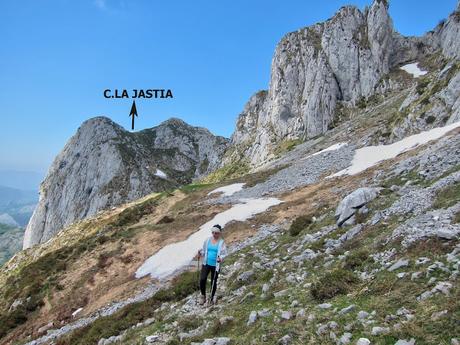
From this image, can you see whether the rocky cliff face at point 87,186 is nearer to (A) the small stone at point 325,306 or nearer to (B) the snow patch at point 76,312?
(B) the snow patch at point 76,312

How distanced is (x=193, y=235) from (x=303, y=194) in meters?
11.0

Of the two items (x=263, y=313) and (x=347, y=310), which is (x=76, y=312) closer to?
(x=263, y=313)

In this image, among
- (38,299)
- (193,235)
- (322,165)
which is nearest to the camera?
(38,299)

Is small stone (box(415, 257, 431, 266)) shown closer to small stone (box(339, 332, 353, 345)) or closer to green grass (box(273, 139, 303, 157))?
small stone (box(339, 332, 353, 345))

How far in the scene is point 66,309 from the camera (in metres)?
25.4

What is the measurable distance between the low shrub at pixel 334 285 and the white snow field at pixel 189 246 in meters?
15.7

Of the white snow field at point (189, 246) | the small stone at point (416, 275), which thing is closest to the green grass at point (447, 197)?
the small stone at point (416, 275)

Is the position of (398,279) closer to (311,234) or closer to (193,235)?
(311,234)

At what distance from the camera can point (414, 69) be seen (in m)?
107

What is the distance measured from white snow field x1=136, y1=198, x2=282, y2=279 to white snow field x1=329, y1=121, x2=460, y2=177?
9.10 meters

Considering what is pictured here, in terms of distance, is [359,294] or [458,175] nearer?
[359,294]

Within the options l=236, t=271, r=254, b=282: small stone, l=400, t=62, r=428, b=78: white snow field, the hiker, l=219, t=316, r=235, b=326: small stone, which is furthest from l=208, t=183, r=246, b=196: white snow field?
l=400, t=62, r=428, b=78: white snow field

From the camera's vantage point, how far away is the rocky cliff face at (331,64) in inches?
4363

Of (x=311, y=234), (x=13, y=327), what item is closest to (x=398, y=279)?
(x=311, y=234)
